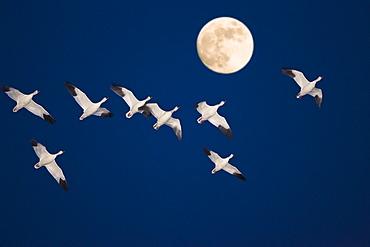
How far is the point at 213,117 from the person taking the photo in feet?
57.1

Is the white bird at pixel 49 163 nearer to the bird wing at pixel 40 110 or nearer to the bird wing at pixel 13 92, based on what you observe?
the bird wing at pixel 40 110

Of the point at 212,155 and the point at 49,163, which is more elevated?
the point at 212,155

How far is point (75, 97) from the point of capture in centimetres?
1644

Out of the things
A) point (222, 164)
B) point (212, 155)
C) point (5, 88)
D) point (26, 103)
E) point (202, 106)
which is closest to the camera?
point (5, 88)

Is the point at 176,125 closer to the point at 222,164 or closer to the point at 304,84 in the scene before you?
the point at 222,164

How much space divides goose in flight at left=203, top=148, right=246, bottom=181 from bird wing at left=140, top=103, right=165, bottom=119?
83.5 inches

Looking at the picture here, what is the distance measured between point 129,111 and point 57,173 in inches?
133

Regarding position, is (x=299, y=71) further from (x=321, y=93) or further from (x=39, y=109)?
(x=39, y=109)

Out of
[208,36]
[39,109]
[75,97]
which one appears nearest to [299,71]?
[208,36]

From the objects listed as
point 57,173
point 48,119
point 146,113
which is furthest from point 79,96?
point 57,173

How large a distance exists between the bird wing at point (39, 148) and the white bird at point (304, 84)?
7.70 meters

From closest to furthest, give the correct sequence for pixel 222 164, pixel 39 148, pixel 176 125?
pixel 39 148
pixel 176 125
pixel 222 164

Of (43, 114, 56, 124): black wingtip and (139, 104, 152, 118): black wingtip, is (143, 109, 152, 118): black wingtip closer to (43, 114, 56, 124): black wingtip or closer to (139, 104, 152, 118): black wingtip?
(139, 104, 152, 118): black wingtip

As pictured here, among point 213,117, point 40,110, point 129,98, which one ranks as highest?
point 213,117
